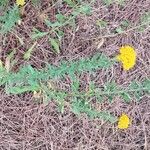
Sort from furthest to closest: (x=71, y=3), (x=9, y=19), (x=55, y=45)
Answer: (x=55, y=45) → (x=71, y=3) → (x=9, y=19)

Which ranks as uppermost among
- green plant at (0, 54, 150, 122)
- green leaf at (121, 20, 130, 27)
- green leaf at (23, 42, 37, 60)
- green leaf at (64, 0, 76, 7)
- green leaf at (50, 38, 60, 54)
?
green leaf at (121, 20, 130, 27)

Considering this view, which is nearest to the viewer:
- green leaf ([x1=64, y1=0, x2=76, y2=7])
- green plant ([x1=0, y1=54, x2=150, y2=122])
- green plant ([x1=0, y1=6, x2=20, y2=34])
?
green plant ([x1=0, y1=54, x2=150, y2=122])

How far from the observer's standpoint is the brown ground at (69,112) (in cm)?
177

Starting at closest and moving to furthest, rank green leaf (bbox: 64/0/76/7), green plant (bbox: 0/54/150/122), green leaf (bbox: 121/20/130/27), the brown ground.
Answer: green plant (bbox: 0/54/150/122) < green leaf (bbox: 64/0/76/7) < the brown ground < green leaf (bbox: 121/20/130/27)

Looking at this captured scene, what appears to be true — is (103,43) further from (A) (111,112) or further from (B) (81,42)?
(A) (111,112)

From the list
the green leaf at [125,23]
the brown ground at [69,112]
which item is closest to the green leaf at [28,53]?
the brown ground at [69,112]

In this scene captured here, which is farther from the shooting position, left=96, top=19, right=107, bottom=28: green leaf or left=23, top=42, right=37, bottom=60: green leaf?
left=96, top=19, right=107, bottom=28: green leaf

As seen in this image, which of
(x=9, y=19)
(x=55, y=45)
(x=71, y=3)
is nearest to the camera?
(x=9, y=19)

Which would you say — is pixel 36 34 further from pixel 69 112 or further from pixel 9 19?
pixel 69 112

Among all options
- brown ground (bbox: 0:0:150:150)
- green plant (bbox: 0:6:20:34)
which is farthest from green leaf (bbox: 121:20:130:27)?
green plant (bbox: 0:6:20:34)

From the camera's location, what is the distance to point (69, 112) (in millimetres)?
1857

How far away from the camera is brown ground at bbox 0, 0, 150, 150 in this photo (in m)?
1.77

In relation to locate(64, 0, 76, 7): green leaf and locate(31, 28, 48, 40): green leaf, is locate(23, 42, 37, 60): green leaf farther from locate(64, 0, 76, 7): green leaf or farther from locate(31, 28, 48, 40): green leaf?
locate(64, 0, 76, 7): green leaf

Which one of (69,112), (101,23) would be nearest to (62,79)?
(69,112)
